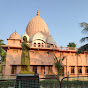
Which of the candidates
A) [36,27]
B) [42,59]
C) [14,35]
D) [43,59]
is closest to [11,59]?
[14,35]

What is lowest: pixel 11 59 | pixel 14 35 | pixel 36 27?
pixel 11 59

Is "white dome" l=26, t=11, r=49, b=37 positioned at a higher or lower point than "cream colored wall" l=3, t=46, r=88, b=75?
higher

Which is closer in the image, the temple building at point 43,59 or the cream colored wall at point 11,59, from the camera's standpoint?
the cream colored wall at point 11,59

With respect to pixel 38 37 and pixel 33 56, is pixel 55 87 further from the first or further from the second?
pixel 38 37

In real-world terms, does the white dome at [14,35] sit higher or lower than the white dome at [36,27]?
lower

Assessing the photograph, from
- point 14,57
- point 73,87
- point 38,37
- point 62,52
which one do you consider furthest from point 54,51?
point 73,87

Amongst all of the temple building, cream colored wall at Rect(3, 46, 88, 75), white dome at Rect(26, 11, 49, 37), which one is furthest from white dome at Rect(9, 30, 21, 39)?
white dome at Rect(26, 11, 49, 37)

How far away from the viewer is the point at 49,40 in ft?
80.2

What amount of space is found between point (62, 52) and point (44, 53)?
12.0 feet

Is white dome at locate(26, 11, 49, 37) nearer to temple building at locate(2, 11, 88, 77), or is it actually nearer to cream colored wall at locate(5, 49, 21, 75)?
temple building at locate(2, 11, 88, 77)

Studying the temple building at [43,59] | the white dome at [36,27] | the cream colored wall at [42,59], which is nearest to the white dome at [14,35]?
the temple building at [43,59]

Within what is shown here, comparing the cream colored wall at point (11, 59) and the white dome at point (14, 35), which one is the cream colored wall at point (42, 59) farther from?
the white dome at point (14, 35)

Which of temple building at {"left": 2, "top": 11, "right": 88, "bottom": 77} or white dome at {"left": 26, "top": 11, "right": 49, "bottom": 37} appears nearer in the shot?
temple building at {"left": 2, "top": 11, "right": 88, "bottom": 77}

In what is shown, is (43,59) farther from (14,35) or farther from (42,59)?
(14,35)
